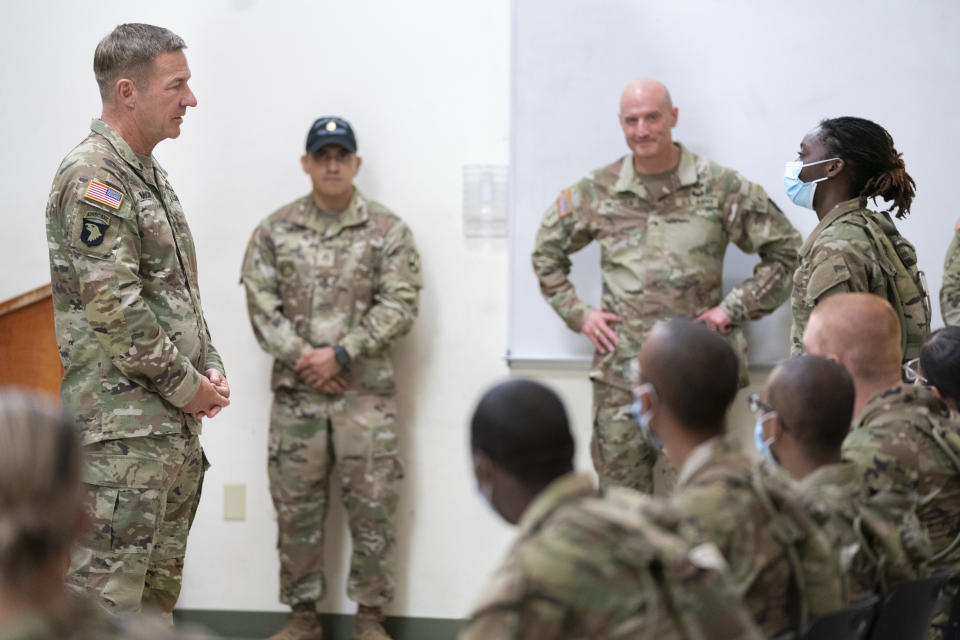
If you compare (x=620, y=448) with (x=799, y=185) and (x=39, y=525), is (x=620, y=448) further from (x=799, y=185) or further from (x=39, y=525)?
(x=39, y=525)

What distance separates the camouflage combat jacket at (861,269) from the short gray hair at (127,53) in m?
1.84

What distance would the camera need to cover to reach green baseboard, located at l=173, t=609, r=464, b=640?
4379 mm

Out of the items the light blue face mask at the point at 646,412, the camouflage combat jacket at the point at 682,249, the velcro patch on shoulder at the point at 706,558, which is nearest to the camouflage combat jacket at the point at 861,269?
the camouflage combat jacket at the point at 682,249

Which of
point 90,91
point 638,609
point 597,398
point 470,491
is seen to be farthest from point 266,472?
point 638,609

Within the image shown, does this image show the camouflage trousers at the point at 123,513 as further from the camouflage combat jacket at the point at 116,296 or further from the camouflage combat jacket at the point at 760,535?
the camouflage combat jacket at the point at 760,535

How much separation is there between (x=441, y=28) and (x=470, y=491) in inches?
76.4

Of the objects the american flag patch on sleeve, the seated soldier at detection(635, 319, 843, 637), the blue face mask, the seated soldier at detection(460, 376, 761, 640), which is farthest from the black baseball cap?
the seated soldier at detection(460, 376, 761, 640)

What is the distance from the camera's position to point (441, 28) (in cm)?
436

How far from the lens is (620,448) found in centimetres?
392

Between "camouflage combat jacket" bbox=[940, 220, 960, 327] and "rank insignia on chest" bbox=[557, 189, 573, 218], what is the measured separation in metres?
1.44

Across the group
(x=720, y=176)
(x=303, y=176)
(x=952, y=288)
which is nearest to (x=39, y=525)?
(x=720, y=176)

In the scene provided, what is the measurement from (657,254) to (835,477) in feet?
6.77

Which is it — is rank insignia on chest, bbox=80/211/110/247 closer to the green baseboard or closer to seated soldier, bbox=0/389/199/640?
seated soldier, bbox=0/389/199/640

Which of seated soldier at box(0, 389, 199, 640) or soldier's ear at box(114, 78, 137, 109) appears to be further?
soldier's ear at box(114, 78, 137, 109)
